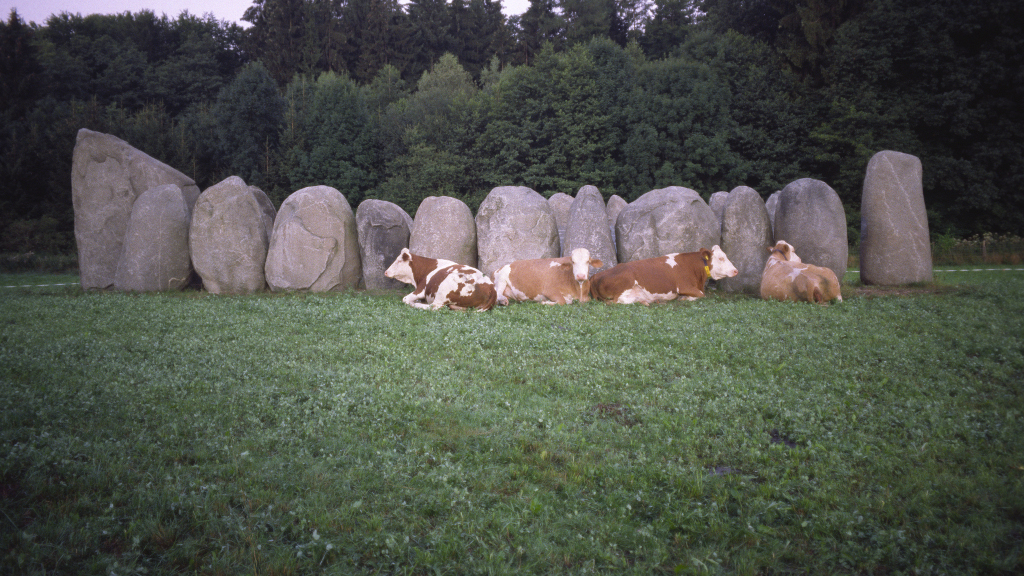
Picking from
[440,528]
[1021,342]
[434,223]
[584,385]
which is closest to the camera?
[440,528]

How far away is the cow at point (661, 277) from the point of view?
12.1m

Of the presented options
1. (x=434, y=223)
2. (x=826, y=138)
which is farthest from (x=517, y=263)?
(x=826, y=138)

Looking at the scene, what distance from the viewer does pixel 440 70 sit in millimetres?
46250

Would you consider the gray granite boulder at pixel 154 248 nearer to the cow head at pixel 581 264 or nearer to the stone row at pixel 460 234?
the stone row at pixel 460 234

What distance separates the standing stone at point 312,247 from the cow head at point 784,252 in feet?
35.6

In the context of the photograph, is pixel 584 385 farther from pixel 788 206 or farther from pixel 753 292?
pixel 788 206

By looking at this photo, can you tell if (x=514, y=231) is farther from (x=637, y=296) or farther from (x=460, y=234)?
(x=637, y=296)

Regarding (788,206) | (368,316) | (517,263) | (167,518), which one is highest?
(788,206)

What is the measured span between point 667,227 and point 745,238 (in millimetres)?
2147

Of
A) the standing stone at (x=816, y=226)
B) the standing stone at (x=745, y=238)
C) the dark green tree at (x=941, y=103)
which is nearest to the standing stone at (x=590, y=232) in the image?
the standing stone at (x=745, y=238)

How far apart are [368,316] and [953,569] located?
891 cm

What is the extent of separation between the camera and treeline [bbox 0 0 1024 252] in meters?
29.4

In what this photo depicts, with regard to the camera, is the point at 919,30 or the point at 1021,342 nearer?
the point at 1021,342

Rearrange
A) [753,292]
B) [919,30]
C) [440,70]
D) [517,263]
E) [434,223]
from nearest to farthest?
1. [517,263]
2. [753,292]
3. [434,223]
4. [919,30]
5. [440,70]
